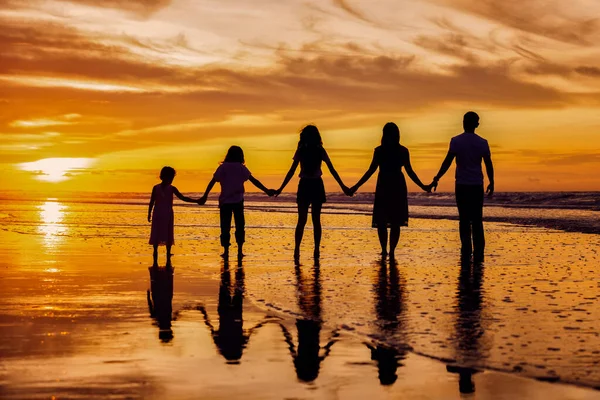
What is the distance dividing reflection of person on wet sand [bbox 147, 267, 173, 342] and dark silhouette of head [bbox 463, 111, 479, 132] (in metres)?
5.25

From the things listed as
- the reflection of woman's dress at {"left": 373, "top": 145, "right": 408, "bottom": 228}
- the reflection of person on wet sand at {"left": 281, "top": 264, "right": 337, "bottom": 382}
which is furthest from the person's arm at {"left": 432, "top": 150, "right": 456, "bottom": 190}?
the reflection of person on wet sand at {"left": 281, "top": 264, "right": 337, "bottom": 382}

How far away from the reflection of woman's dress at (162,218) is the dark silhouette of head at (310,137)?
8.83 ft

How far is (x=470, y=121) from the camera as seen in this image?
1368 centimetres

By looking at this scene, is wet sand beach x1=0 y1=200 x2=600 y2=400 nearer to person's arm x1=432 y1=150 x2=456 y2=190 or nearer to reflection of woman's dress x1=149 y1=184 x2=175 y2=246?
reflection of woman's dress x1=149 y1=184 x2=175 y2=246

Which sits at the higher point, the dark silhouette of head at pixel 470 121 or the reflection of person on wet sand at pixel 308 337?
the dark silhouette of head at pixel 470 121

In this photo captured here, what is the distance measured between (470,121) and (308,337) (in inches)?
301

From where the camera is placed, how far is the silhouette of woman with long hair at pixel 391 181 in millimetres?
14227

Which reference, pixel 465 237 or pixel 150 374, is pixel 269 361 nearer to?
pixel 150 374

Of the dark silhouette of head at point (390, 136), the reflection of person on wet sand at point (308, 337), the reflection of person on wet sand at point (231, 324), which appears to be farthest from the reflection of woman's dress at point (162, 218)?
the reflection of person on wet sand at point (308, 337)

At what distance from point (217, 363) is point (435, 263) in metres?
8.23

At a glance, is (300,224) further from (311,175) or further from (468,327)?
(468,327)

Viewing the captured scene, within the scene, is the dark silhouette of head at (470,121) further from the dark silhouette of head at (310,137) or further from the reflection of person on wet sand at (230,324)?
the reflection of person on wet sand at (230,324)

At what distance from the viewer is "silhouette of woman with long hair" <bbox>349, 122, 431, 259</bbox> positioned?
14.2m

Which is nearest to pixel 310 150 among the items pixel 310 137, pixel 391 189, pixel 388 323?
pixel 310 137
